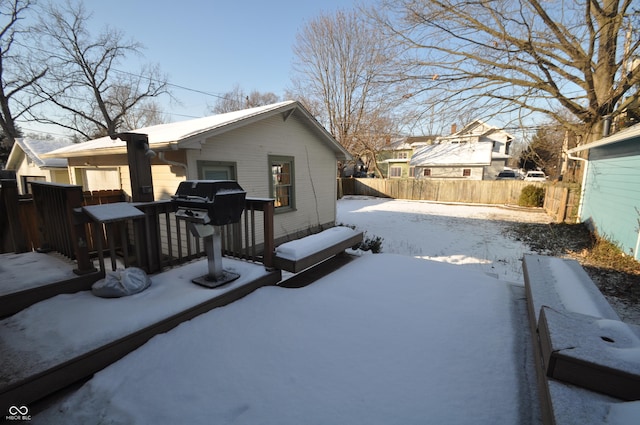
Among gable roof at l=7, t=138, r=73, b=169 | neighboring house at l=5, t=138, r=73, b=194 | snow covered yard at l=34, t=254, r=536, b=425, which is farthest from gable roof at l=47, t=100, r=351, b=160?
neighboring house at l=5, t=138, r=73, b=194

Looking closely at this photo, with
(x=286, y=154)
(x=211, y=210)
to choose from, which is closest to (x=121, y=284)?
(x=211, y=210)

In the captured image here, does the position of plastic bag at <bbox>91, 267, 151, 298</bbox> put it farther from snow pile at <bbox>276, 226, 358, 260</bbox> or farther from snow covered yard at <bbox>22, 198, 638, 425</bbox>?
snow pile at <bbox>276, 226, 358, 260</bbox>

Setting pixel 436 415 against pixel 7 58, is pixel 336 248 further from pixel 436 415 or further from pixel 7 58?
pixel 7 58

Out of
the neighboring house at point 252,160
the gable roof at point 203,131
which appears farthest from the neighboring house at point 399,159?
the gable roof at point 203,131

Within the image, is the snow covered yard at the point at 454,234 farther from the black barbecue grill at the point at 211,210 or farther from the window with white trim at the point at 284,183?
the black barbecue grill at the point at 211,210

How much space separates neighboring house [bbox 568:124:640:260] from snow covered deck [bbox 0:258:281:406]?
26.5 ft

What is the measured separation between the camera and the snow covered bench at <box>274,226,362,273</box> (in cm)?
324

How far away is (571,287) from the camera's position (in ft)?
8.63

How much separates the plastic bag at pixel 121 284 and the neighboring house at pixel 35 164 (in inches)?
510

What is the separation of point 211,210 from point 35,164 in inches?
683

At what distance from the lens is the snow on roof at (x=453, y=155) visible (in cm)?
2294

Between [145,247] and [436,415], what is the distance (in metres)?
3.15

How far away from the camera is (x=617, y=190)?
7.08 metres

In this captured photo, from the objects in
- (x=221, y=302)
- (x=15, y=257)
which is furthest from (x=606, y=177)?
(x=15, y=257)
